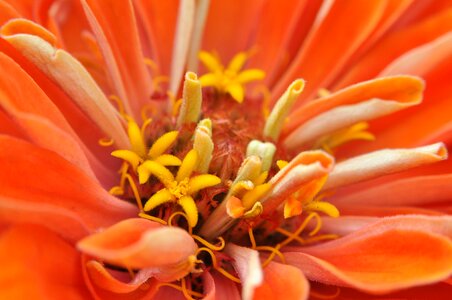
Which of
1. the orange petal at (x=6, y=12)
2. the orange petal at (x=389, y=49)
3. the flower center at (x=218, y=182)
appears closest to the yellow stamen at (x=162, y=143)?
the flower center at (x=218, y=182)

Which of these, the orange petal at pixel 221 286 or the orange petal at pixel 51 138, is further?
the orange petal at pixel 221 286

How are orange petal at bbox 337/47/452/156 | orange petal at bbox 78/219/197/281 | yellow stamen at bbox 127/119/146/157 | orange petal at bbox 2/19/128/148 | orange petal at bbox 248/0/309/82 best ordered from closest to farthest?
orange petal at bbox 78/219/197/281
orange petal at bbox 2/19/128/148
yellow stamen at bbox 127/119/146/157
orange petal at bbox 337/47/452/156
orange petal at bbox 248/0/309/82

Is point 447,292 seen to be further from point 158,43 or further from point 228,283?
point 158,43

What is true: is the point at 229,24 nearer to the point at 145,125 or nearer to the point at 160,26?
the point at 160,26

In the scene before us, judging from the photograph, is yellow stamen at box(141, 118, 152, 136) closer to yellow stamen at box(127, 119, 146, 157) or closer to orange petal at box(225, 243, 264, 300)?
yellow stamen at box(127, 119, 146, 157)

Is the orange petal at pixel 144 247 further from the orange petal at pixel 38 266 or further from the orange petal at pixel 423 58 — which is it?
the orange petal at pixel 423 58

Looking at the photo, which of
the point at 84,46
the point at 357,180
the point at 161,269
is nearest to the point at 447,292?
the point at 357,180

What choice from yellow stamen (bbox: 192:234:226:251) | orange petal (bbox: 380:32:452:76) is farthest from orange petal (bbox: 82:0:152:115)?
orange petal (bbox: 380:32:452:76)
